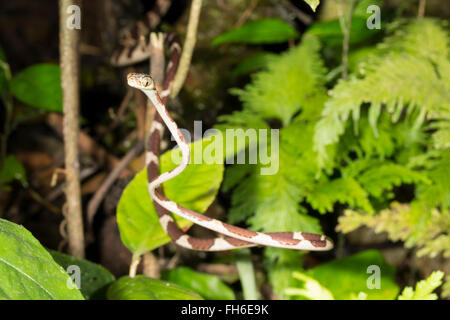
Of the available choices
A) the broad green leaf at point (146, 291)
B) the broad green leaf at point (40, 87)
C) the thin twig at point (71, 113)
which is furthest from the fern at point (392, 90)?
the broad green leaf at point (40, 87)

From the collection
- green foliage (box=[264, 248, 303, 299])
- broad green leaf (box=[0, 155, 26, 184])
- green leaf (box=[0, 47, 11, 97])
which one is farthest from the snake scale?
broad green leaf (box=[0, 155, 26, 184])

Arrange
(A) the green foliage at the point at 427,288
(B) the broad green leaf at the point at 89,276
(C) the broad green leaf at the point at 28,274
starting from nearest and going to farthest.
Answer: (C) the broad green leaf at the point at 28,274, (A) the green foliage at the point at 427,288, (B) the broad green leaf at the point at 89,276

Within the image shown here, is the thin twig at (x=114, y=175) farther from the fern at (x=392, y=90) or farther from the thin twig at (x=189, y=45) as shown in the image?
the fern at (x=392, y=90)

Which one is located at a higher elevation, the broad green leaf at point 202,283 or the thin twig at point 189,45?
the thin twig at point 189,45

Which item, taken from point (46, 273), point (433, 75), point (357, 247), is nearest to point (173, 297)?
point (46, 273)

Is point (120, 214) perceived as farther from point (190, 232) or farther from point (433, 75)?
point (433, 75)

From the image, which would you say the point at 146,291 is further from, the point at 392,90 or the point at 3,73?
the point at 3,73

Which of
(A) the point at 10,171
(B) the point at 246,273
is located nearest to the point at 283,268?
Answer: (B) the point at 246,273
